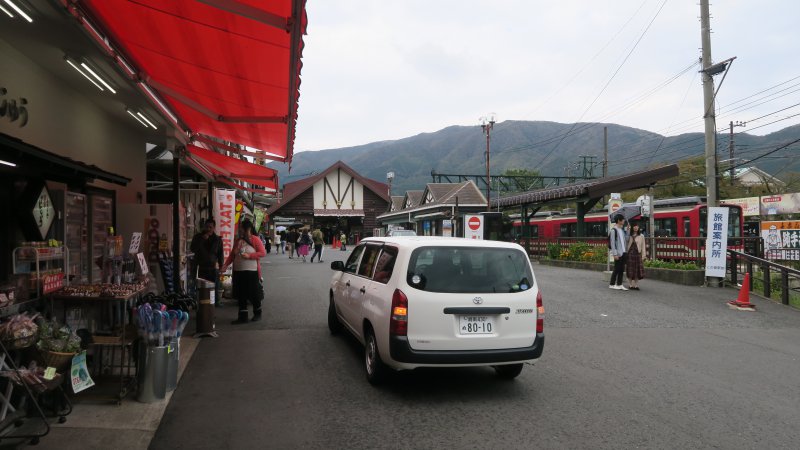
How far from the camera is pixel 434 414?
462 cm

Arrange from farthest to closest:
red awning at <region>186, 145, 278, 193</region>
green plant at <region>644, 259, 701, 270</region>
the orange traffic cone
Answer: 1. green plant at <region>644, 259, 701, 270</region>
2. the orange traffic cone
3. red awning at <region>186, 145, 278, 193</region>

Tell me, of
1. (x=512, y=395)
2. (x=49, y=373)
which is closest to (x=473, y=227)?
(x=512, y=395)

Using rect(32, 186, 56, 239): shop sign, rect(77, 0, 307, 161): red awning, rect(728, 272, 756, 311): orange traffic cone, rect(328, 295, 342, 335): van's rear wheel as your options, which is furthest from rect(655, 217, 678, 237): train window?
rect(32, 186, 56, 239): shop sign

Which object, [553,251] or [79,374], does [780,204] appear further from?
[79,374]

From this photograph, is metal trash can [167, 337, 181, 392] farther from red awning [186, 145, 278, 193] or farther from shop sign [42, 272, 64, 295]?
red awning [186, 145, 278, 193]

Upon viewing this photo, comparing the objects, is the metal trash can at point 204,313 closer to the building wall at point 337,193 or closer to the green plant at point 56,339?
the green plant at point 56,339

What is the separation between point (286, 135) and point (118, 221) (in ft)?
10.6

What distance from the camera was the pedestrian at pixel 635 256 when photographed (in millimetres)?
13070

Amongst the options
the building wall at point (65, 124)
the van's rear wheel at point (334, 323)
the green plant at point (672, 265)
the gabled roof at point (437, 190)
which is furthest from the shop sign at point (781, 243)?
the gabled roof at point (437, 190)

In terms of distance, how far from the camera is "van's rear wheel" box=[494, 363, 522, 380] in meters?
5.61

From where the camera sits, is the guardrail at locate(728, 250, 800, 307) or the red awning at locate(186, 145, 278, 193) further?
the guardrail at locate(728, 250, 800, 307)

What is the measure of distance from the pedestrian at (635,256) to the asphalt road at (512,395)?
430 centimetres

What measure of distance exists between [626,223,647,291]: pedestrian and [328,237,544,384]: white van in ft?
28.9

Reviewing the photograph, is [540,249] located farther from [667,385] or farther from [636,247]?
[667,385]
